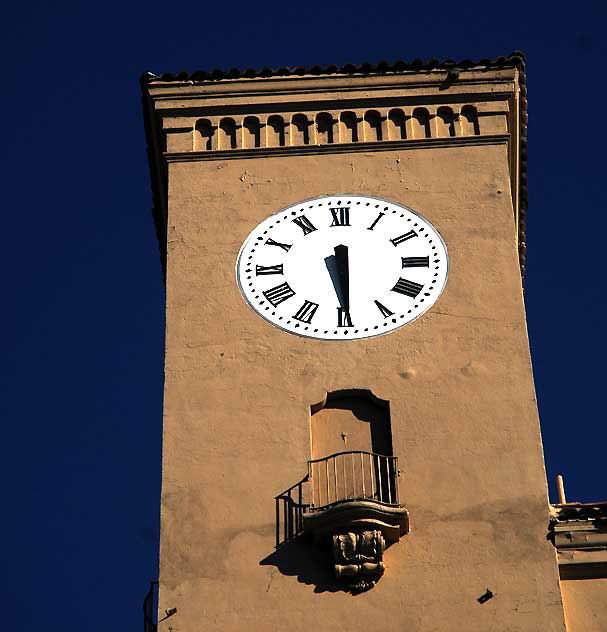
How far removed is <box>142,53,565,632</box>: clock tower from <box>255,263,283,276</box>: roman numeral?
0.05 metres

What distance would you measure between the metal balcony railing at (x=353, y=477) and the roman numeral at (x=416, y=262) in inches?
101

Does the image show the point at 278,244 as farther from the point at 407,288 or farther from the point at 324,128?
the point at 324,128

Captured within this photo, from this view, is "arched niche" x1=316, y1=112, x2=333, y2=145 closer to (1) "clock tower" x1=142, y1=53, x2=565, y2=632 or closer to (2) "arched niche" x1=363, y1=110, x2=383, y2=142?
(1) "clock tower" x1=142, y1=53, x2=565, y2=632

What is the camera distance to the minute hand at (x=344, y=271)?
24.2 meters

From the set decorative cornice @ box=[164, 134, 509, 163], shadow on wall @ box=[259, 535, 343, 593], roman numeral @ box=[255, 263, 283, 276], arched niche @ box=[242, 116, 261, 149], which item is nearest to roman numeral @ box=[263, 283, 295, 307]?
roman numeral @ box=[255, 263, 283, 276]

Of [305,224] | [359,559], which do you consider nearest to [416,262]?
[305,224]

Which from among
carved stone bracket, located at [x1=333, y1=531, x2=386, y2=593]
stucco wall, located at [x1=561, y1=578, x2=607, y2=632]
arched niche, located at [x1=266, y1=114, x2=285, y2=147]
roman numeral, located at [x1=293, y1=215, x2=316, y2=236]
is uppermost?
arched niche, located at [x1=266, y1=114, x2=285, y2=147]

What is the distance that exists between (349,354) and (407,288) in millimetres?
1121

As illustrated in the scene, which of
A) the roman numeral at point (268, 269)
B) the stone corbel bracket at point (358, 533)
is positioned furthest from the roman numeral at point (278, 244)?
the stone corbel bracket at point (358, 533)

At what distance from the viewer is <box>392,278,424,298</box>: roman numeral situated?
79.7 feet

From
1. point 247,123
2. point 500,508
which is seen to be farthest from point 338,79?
point 500,508

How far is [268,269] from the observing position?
24625 mm

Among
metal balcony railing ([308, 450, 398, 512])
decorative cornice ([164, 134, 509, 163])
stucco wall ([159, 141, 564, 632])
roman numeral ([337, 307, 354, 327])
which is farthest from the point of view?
decorative cornice ([164, 134, 509, 163])

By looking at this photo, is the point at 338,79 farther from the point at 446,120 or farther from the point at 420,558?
the point at 420,558
